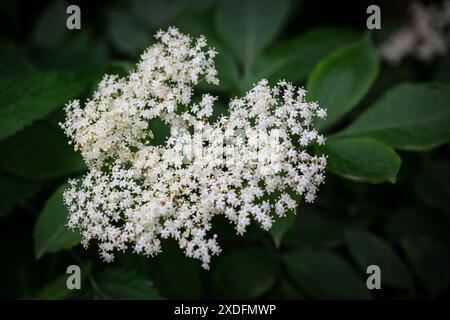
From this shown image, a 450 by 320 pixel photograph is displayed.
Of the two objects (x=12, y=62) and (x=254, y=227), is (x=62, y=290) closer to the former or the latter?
(x=254, y=227)

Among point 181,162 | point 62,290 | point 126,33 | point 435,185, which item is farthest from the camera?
point 126,33

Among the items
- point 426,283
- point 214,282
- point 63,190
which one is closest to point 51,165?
point 63,190

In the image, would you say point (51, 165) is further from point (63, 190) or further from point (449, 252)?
point (449, 252)

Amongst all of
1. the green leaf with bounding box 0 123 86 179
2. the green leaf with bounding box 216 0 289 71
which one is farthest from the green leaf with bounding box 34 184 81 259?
the green leaf with bounding box 216 0 289 71

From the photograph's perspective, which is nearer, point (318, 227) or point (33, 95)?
point (33, 95)

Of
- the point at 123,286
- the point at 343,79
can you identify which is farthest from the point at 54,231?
the point at 343,79

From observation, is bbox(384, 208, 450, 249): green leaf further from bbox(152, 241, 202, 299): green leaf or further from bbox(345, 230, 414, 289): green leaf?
bbox(152, 241, 202, 299): green leaf
